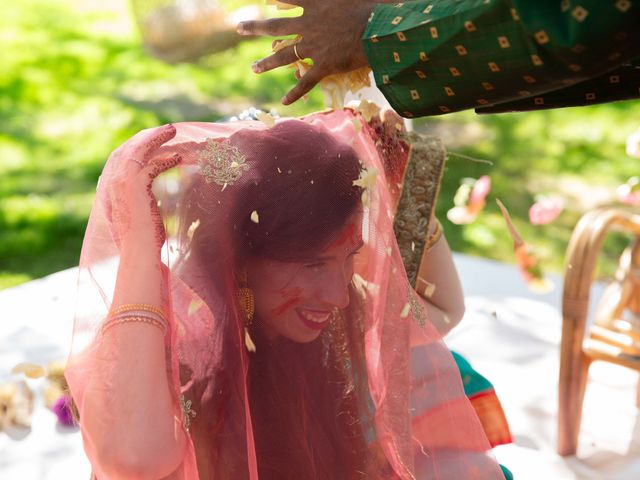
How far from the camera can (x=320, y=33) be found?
4.56 feet

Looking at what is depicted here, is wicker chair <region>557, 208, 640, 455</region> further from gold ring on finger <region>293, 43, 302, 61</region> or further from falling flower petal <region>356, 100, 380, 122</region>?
gold ring on finger <region>293, 43, 302, 61</region>

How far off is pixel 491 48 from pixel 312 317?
0.63 meters

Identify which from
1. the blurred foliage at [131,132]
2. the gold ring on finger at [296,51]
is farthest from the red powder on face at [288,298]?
the blurred foliage at [131,132]

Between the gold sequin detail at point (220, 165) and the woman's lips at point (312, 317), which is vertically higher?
the gold sequin detail at point (220, 165)

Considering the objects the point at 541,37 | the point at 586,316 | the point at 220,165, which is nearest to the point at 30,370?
the point at 220,165

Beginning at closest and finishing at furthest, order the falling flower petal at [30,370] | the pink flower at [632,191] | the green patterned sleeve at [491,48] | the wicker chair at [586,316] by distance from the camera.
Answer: the green patterned sleeve at [491,48]
the wicker chair at [586,316]
the pink flower at [632,191]
the falling flower petal at [30,370]

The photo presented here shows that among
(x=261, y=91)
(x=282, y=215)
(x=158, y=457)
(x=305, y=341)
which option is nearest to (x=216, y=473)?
(x=158, y=457)

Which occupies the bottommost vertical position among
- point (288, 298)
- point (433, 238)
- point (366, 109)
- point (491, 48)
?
point (433, 238)

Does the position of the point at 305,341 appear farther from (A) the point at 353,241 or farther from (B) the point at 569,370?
(B) the point at 569,370

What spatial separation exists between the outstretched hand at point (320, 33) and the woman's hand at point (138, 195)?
0.79 feet

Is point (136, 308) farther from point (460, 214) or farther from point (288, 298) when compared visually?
point (460, 214)

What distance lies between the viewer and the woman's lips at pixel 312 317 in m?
1.61

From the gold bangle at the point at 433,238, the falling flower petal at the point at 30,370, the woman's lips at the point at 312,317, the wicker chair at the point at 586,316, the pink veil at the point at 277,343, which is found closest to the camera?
the pink veil at the point at 277,343

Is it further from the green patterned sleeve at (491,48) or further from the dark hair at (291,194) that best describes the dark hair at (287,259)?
the green patterned sleeve at (491,48)
